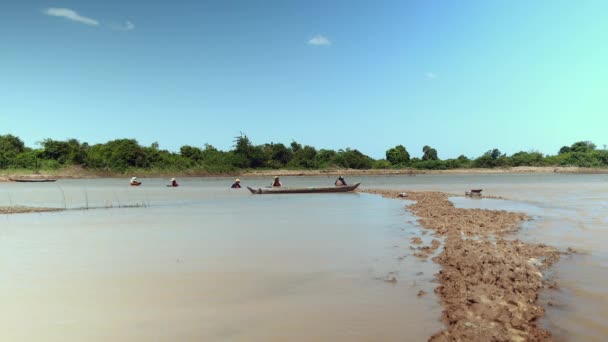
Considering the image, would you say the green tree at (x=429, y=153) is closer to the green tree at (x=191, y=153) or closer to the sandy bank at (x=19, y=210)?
the green tree at (x=191, y=153)

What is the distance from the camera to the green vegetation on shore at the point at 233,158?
82.1 meters

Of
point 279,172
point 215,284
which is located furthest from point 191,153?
point 215,284

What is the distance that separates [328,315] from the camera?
20.3 feet

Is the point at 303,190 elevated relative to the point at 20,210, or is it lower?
elevated

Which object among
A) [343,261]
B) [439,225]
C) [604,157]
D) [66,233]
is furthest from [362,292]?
[604,157]

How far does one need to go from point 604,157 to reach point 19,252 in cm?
13329

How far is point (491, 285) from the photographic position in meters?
7.01

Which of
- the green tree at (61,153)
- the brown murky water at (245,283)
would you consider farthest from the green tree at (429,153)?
the brown murky water at (245,283)

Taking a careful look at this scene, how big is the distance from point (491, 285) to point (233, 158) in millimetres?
89631

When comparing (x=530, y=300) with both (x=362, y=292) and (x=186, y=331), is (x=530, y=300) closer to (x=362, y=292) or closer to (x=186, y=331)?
(x=362, y=292)

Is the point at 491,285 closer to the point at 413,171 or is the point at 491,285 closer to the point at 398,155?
the point at 413,171

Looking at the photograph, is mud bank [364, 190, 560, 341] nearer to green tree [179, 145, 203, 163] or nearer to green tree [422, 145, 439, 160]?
green tree [179, 145, 203, 163]

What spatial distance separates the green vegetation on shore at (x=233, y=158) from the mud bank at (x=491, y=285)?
80778 mm

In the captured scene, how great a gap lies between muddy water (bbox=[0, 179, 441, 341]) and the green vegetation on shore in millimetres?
74280
